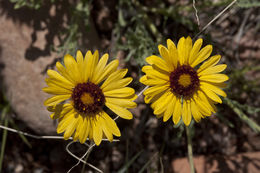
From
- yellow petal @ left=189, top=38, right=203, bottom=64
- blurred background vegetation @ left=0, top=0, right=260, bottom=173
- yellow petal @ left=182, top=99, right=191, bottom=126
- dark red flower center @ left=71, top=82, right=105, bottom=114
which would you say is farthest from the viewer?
blurred background vegetation @ left=0, top=0, right=260, bottom=173

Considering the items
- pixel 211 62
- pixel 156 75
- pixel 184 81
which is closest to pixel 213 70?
pixel 211 62

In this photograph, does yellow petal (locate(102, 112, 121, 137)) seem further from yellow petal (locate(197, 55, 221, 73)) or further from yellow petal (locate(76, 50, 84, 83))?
yellow petal (locate(197, 55, 221, 73))

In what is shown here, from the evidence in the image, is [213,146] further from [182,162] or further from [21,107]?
[21,107]

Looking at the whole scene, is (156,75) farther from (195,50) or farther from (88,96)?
(88,96)

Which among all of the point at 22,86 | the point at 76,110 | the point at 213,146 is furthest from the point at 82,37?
the point at 213,146

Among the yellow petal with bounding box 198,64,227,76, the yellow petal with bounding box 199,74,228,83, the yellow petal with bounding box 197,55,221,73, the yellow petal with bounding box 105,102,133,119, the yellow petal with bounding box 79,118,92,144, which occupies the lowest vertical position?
the yellow petal with bounding box 79,118,92,144

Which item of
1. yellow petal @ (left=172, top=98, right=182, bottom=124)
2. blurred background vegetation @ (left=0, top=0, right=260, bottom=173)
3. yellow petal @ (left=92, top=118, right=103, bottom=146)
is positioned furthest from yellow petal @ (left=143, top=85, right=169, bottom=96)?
blurred background vegetation @ (left=0, top=0, right=260, bottom=173)

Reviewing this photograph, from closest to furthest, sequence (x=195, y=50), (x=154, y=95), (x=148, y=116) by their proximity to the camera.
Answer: (x=195, y=50), (x=154, y=95), (x=148, y=116)
